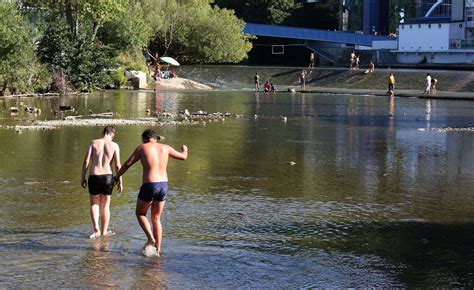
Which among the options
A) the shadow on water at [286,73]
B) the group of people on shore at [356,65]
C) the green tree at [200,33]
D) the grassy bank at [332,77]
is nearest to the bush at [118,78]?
the grassy bank at [332,77]

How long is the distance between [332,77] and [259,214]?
177ft

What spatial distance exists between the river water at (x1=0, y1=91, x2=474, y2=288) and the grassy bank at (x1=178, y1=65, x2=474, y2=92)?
33659 millimetres

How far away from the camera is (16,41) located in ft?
141

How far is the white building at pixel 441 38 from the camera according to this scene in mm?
73938

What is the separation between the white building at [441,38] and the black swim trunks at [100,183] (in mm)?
66225

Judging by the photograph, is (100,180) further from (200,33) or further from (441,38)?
(441,38)

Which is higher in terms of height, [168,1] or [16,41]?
[168,1]

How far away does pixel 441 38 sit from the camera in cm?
7569

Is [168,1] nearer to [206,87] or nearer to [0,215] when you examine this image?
[206,87]

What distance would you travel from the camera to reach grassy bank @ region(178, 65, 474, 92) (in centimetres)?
5762

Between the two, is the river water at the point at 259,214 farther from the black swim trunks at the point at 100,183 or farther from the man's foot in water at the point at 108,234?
the black swim trunks at the point at 100,183

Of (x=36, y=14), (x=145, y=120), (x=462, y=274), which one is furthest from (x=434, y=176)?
(x=36, y=14)

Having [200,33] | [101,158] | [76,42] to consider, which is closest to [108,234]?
[101,158]

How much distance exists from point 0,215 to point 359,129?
1788cm
